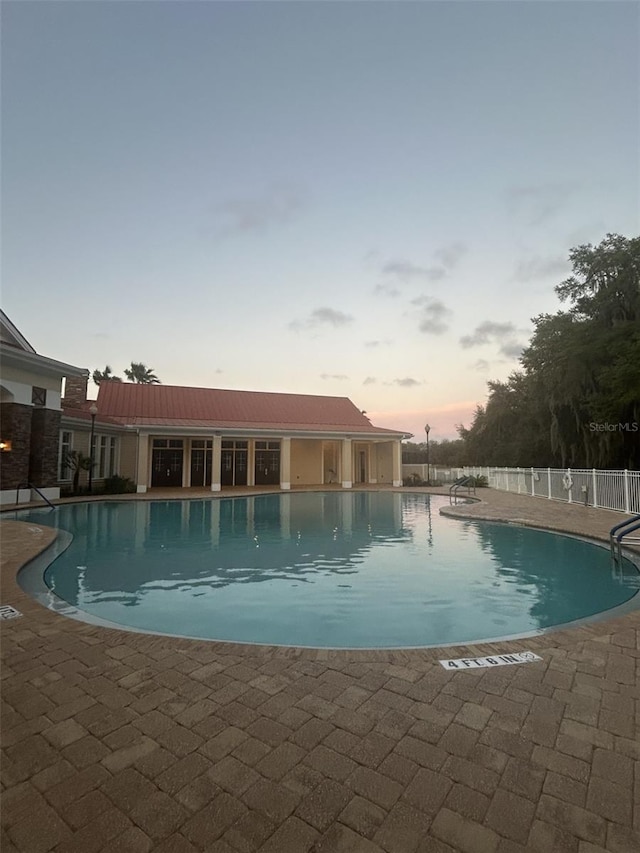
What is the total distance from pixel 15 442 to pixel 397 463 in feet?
60.7

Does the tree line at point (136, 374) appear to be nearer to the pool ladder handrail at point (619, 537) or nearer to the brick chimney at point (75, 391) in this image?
the brick chimney at point (75, 391)

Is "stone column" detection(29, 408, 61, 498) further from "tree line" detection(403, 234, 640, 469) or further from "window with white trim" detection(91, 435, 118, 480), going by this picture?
"tree line" detection(403, 234, 640, 469)

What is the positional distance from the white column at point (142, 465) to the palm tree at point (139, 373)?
780 inches

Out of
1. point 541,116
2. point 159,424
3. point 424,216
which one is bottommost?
point 159,424

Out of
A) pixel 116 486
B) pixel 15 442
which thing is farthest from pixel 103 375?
pixel 15 442

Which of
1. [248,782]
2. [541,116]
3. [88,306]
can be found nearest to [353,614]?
[248,782]

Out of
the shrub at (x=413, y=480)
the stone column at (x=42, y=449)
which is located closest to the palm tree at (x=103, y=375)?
the stone column at (x=42, y=449)

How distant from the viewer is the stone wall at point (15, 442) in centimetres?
1345

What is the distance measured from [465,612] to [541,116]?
37.7 feet

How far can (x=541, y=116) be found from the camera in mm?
10156

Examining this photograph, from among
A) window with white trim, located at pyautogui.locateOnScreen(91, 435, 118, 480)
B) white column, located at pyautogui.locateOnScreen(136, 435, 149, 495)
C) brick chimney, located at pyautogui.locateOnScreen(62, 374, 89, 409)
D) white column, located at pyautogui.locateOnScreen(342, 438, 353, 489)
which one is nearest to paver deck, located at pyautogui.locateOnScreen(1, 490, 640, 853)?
white column, located at pyautogui.locateOnScreen(136, 435, 149, 495)

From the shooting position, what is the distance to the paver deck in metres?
1.58

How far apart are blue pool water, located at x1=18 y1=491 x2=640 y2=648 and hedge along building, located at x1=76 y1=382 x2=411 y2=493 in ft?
29.4

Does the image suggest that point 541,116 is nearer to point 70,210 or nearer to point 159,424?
point 70,210
